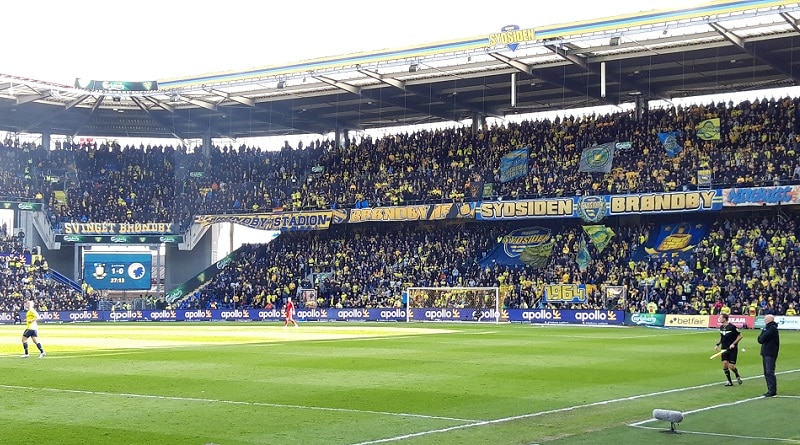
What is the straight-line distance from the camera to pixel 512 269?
59.9 meters

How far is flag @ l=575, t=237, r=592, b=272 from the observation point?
56791 mm

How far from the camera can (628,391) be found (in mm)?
20516

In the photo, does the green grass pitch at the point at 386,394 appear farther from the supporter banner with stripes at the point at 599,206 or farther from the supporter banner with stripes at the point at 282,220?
the supporter banner with stripes at the point at 282,220

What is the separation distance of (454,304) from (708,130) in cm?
1770

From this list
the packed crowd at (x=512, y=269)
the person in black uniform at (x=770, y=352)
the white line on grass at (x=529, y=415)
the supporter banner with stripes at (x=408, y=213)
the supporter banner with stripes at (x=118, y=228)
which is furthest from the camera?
the supporter banner with stripes at (x=118, y=228)

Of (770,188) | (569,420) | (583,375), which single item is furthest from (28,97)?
(569,420)

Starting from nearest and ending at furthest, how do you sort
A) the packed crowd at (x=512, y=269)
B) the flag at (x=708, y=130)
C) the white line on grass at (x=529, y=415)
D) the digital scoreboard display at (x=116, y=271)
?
the white line on grass at (x=529, y=415)
the packed crowd at (x=512, y=269)
the flag at (x=708, y=130)
the digital scoreboard display at (x=116, y=271)

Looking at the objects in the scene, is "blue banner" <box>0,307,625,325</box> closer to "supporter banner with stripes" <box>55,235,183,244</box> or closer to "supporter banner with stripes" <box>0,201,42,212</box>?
"supporter banner with stripes" <box>55,235,183,244</box>

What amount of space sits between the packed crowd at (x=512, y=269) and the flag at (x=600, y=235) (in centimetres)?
37

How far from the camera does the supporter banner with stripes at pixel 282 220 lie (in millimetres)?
67875

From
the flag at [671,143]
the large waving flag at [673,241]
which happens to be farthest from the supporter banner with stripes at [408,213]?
the flag at [671,143]

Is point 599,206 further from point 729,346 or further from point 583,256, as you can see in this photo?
point 729,346

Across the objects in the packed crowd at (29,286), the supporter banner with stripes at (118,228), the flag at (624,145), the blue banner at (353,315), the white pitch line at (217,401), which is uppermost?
the flag at (624,145)

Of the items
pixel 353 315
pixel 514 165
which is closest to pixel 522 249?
pixel 514 165
